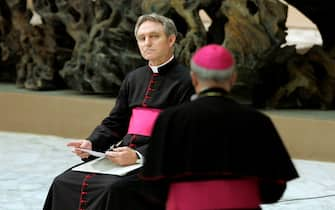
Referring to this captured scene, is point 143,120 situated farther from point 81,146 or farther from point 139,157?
point 81,146

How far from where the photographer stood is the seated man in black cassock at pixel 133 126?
454 centimetres

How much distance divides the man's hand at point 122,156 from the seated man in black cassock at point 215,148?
3.86 ft

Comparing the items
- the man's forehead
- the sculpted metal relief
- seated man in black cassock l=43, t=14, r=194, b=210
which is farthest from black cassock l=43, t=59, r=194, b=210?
the sculpted metal relief

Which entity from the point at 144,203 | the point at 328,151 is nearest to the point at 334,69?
the point at 328,151

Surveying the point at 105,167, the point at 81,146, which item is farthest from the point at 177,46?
the point at 105,167

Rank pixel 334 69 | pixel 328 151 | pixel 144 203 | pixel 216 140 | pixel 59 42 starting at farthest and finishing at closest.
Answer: pixel 59 42, pixel 334 69, pixel 328 151, pixel 144 203, pixel 216 140

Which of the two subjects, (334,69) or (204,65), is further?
(334,69)

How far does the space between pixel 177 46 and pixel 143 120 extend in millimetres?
3406

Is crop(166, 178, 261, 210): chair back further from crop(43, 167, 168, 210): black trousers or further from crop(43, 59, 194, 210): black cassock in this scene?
crop(43, 59, 194, 210): black cassock

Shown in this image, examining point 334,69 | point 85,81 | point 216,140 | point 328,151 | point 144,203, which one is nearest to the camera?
point 216,140

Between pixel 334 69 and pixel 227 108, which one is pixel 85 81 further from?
pixel 227 108

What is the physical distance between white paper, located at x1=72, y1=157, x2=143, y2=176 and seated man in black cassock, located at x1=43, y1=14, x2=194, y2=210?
23mm

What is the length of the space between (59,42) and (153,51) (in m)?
4.91

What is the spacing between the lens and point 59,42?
9562 mm
